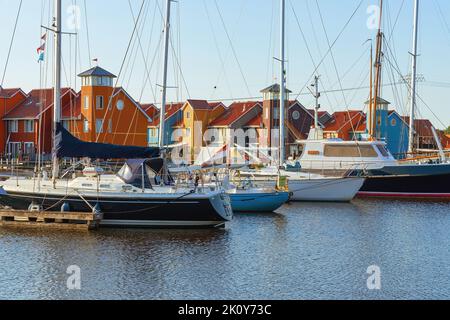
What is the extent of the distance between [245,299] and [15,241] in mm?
11108

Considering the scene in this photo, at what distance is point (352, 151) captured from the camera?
46.5 meters

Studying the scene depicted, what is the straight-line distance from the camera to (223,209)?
28.2 metres

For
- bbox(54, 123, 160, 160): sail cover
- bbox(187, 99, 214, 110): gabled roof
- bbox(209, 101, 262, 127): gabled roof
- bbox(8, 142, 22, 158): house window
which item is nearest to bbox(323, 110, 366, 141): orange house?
bbox(209, 101, 262, 127): gabled roof

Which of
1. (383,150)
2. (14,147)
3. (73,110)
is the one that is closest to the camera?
(383,150)

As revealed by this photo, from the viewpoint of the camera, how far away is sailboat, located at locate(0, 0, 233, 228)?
90.8 feet

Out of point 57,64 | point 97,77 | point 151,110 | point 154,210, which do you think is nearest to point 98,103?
point 97,77

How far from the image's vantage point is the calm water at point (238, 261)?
19031 millimetres

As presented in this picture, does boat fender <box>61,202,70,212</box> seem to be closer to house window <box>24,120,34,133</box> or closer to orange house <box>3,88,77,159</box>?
orange house <box>3,88,77,159</box>

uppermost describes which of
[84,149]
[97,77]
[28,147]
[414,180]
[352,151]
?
[97,77]

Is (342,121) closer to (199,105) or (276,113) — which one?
(276,113)

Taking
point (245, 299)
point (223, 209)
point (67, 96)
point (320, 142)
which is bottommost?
point (245, 299)

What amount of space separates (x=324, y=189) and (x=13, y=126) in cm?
4138

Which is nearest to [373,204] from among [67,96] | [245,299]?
[245,299]

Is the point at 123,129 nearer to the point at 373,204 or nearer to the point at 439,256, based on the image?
the point at 373,204
